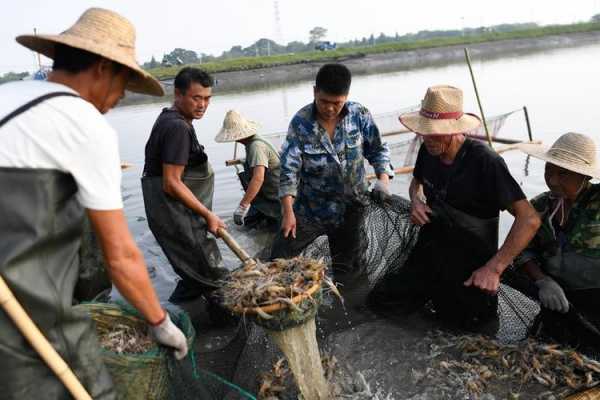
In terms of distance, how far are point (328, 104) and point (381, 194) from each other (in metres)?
0.84

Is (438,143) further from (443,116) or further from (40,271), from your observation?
(40,271)

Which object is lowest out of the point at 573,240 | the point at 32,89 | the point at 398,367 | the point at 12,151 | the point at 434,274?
the point at 398,367

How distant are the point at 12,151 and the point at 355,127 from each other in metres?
2.74

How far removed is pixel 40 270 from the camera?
1.64m

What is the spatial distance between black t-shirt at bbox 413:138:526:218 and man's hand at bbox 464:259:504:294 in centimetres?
35

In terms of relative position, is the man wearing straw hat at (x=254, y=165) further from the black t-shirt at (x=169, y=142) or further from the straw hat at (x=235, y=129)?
the black t-shirt at (x=169, y=142)

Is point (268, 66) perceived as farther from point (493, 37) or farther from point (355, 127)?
point (355, 127)

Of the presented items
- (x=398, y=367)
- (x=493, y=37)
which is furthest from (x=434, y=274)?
(x=493, y=37)

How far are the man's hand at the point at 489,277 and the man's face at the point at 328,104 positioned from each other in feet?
5.09

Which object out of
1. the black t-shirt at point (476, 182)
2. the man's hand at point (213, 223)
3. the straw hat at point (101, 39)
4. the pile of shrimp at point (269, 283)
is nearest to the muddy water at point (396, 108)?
the man's hand at point (213, 223)

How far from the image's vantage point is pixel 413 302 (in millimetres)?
3725

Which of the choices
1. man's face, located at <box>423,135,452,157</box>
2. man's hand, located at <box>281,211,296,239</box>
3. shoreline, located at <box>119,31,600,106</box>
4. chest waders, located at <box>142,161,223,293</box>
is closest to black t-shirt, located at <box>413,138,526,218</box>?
man's face, located at <box>423,135,452,157</box>

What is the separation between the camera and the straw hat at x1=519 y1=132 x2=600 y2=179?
289 cm

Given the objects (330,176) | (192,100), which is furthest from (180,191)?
(330,176)
